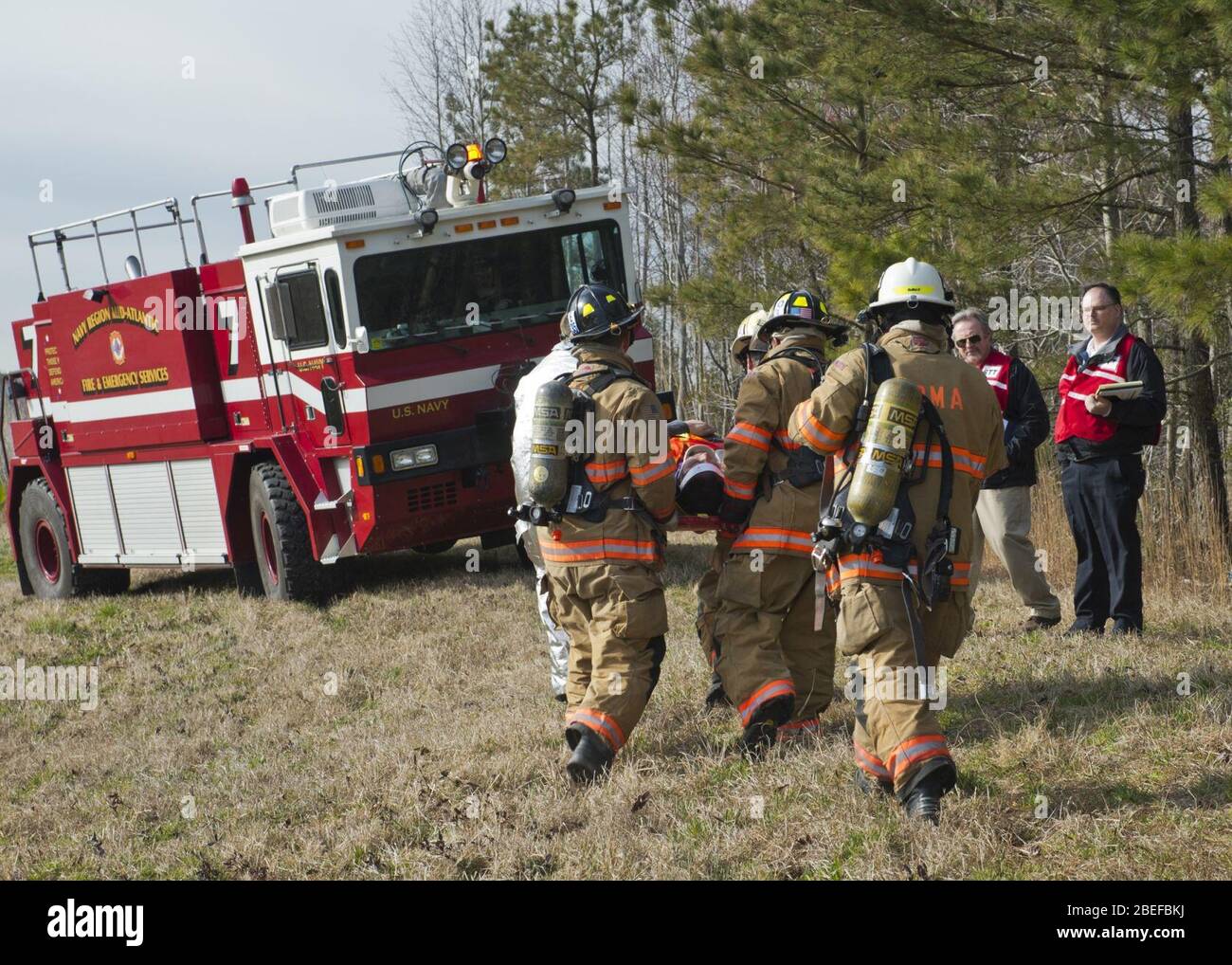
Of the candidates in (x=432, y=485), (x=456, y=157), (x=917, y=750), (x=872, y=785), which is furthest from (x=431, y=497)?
(x=917, y=750)

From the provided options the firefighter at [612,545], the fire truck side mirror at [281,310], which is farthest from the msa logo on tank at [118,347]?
the firefighter at [612,545]

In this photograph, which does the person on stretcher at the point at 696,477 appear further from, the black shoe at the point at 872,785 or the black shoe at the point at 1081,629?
the black shoe at the point at 1081,629

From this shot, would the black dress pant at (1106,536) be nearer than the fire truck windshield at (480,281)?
Yes

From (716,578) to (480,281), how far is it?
14.2 feet

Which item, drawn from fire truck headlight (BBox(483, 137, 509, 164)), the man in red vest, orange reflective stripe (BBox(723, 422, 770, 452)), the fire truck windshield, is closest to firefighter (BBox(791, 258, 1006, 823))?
orange reflective stripe (BBox(723, 422, 770, 452))

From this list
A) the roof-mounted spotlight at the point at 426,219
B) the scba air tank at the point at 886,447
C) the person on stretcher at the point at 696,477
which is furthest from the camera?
the roof-mounted spotlight at the point at 426,219

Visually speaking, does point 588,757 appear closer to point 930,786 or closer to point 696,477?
point 696,477

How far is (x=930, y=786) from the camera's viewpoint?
4.16 metres

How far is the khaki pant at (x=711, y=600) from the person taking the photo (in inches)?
218

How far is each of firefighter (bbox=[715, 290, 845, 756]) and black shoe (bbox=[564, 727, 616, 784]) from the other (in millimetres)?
587

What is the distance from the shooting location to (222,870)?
4562 millimetres

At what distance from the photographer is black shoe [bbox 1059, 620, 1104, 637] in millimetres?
6559

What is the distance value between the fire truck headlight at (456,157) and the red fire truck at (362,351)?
0.6 inches

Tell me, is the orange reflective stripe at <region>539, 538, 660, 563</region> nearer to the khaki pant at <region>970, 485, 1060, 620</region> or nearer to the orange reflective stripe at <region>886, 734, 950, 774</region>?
the orange reflective stripe at <region>886, 734, 950, 774</region>
